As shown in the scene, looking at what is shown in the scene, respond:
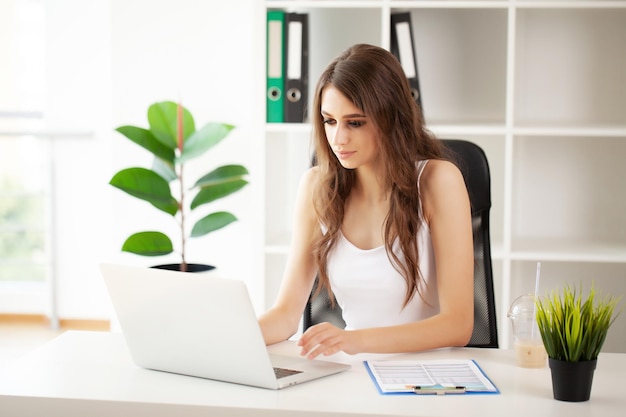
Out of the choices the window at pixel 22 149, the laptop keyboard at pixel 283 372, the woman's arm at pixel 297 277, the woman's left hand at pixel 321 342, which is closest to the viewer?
the laptop keyboard at pixel 283 372

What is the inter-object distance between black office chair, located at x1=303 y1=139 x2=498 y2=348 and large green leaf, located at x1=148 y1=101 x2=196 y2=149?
49.5 inches

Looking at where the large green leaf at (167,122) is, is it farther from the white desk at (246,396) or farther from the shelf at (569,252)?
the white desk at (246,396)

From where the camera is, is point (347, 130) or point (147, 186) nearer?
point (347, 130)

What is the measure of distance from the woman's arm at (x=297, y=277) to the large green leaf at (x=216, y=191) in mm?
1013

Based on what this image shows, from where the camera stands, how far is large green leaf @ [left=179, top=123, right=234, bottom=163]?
2992 mm

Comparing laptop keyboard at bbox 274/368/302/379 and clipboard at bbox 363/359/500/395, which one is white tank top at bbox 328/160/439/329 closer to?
clipboard at bbox 363/359/500/395

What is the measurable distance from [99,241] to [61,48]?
3.13 feet

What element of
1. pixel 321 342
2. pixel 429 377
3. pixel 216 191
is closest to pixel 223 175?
pixel 216 191

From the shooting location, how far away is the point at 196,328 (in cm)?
133

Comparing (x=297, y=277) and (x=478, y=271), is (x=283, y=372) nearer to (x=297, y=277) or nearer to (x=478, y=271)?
(x=297, y=277)

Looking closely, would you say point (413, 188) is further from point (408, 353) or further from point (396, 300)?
point (408, 353)

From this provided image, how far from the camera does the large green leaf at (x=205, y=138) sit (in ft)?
9.82

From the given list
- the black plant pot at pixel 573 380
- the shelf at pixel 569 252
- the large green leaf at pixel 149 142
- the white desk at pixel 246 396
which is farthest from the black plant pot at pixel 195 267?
the black plant pot at pixel 573 380

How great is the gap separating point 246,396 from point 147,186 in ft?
5.80
